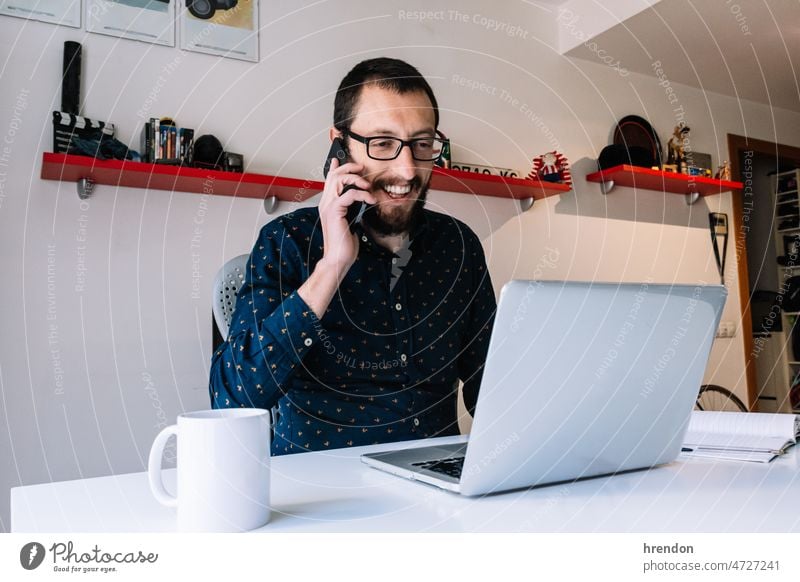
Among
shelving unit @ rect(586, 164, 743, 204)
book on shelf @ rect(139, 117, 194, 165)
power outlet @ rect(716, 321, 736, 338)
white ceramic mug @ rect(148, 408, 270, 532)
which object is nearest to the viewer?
white ceramic mug @ rect(148, 408, 270, 532)

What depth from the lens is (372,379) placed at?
1.13m

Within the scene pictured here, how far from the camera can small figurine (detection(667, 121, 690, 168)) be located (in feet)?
9.77

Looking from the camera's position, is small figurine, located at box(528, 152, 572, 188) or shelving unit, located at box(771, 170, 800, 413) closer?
small figurine, located at box(528, 152, 572, 188)

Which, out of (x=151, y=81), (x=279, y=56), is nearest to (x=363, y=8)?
(x=279, y=56)

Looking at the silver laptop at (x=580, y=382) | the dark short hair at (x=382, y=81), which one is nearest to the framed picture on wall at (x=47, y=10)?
the dark short hair at (x=382, y=81)

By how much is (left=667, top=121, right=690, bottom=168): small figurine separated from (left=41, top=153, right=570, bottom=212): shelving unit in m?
1.05

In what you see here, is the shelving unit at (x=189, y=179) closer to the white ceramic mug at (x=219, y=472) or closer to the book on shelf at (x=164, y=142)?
the book on shelf at (x=164, y=142)

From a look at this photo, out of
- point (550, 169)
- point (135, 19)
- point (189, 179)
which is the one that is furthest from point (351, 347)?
point (550, 169)

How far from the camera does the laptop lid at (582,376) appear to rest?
55 centimetres

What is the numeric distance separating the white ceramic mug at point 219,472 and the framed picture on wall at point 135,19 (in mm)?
1695

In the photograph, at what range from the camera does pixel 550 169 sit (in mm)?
2643

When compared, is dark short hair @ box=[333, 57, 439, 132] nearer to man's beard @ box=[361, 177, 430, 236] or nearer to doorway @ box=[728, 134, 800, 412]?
man's beard @ box=[361, 177, 430, 236]

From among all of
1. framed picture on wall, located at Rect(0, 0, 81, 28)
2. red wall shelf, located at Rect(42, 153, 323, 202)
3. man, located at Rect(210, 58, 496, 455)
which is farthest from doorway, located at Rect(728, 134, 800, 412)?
framed picture on wall, located at Rect(0, 0, 81, 28)

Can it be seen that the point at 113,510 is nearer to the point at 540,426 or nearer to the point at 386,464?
the point at 386,464
